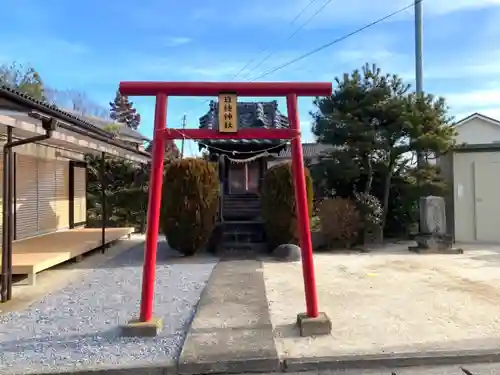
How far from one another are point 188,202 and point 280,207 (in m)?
1.87

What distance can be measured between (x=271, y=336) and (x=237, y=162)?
25.3 feet

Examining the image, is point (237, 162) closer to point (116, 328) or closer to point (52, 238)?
point (52, 238)

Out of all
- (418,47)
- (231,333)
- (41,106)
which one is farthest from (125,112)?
(231,333)

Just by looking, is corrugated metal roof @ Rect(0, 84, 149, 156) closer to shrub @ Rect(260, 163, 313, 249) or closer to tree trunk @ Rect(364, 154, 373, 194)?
shrub @ Rect(260, 163, 313, 249)

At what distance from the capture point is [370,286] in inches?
281

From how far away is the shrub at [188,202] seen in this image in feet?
31.5

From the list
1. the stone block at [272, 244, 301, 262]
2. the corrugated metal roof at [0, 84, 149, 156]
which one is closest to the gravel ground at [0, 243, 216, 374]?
the stone block at [272, 244, 301, 262]

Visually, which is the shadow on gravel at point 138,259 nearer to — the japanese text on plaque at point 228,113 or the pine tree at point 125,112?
the japanese text on plaque at point 228,113

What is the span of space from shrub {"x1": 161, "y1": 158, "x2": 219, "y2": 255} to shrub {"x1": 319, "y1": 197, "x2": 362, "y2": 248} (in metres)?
2.72

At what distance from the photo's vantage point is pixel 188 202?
31.6 feet

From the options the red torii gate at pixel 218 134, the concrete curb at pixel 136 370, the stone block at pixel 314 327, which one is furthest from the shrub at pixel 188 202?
the concrete curb at pixel 136 370

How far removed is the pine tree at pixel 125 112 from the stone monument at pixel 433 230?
44951 millimetres

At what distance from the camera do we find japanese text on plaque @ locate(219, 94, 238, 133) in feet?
17.0

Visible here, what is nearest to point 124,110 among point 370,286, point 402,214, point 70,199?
point 70,199
